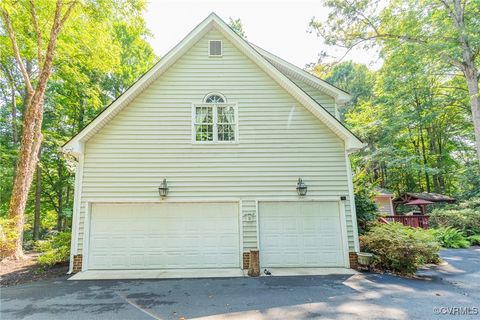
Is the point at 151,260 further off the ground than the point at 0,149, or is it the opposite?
the point at 0,149

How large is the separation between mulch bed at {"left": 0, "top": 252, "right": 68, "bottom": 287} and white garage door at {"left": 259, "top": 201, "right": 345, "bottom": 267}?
5588 millimetres

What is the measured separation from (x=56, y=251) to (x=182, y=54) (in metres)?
7.41

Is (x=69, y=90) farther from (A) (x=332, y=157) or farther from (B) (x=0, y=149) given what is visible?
(A) (x=332, y=157)

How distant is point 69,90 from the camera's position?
15539 mm

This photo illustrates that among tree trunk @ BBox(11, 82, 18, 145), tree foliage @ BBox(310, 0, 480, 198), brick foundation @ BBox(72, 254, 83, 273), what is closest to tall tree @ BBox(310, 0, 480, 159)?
tree foliage @ BBox(310, 0, 480, 198)

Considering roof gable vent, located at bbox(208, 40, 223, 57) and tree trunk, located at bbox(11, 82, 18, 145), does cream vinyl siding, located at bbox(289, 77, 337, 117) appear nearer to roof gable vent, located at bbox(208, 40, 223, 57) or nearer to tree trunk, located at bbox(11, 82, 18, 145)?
roof gable vent, located at bbox(208, 40, 223, 57)

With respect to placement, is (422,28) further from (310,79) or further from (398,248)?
(398,248)

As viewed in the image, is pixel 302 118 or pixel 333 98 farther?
pixel 333 98

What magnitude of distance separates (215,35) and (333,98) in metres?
4.53

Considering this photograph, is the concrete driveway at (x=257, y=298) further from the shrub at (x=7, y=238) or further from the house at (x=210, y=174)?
the shrub at (x=7, y=238)

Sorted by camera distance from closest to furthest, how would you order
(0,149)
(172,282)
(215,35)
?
(172,282)
(215,35)
(0,149)

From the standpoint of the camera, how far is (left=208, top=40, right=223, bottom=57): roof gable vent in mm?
8344

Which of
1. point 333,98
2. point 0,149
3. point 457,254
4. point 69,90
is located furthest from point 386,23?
point 0,149

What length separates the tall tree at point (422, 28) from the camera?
12055mm
